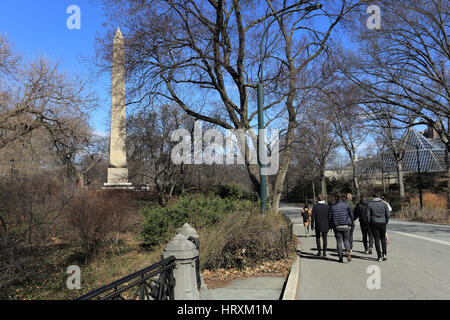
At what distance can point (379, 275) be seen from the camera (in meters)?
7.39

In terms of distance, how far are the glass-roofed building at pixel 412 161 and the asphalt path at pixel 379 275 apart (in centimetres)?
3978

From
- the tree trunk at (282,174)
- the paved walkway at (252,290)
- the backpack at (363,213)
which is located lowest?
the paved walkway at (252,290)

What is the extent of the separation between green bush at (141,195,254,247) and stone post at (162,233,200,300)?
534 centimetres

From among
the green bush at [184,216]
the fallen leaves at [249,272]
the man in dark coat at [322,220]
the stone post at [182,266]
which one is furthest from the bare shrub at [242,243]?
the stone post at [182,266]

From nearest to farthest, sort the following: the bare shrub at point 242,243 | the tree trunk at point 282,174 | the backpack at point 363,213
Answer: the bare shrub at point 242,243
the backpack at point 363,213
the tree trunk at point 282,174

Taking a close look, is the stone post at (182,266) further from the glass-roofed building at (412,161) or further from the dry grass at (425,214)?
the glass-roofed building at (412,161)

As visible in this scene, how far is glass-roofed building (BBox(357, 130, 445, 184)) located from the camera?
166 ft

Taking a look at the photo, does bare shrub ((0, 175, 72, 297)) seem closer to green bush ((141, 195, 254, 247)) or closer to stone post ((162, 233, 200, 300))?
green bush ((141, 195, 254, 247))

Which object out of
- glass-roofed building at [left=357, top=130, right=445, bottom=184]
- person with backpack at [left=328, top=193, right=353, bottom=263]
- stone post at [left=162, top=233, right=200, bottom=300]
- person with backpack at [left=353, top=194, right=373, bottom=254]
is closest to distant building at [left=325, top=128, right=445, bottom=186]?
glass-roofed building at [left=357, top=130, right=445, bottom=184]

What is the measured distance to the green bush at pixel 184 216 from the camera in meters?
10.9

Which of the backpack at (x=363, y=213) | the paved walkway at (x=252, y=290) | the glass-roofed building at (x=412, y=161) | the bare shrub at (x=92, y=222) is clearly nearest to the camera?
the paved walkway at (x=252, y=290)
